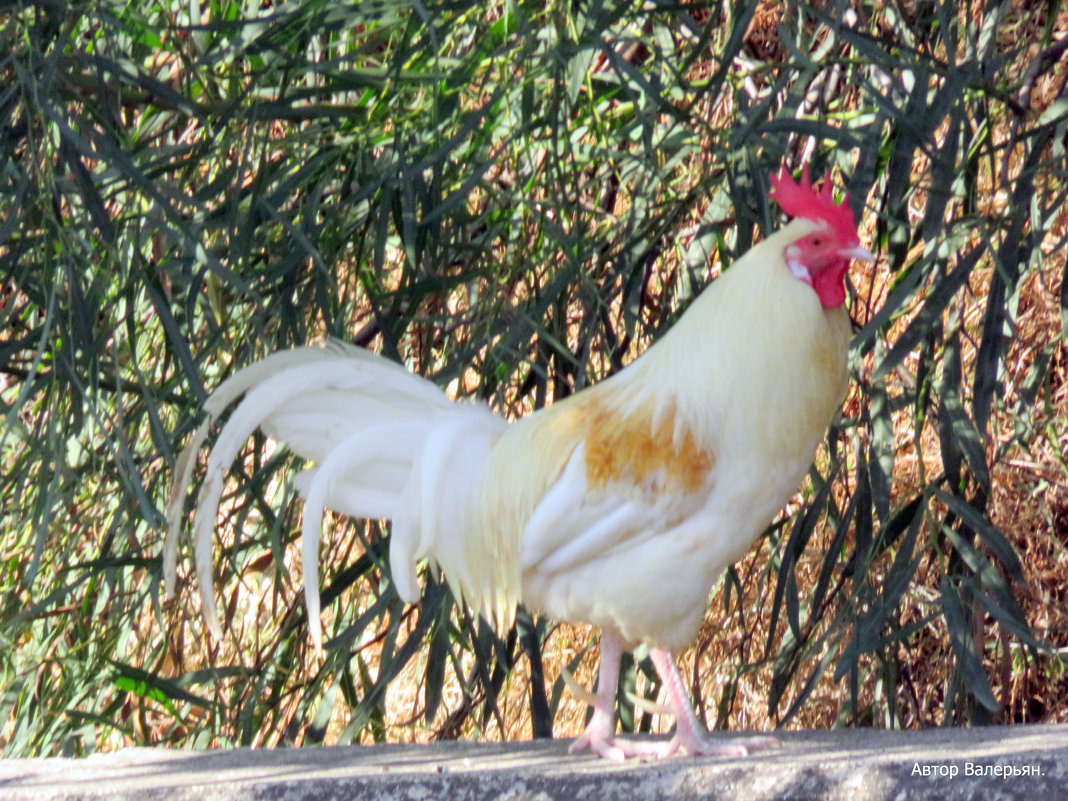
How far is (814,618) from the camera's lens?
2.90m

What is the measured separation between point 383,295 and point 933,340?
3.34 ft

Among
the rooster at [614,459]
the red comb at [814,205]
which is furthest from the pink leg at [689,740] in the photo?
the red comb at [814,205]

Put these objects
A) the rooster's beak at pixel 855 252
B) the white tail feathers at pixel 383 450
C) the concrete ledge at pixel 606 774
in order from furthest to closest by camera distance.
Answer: the white tail feathers at pixel 383 450 → the rooster's beak at pixel 855 252 → the concrete ledge at pixel 606 774

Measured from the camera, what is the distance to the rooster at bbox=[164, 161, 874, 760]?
2.20 metres

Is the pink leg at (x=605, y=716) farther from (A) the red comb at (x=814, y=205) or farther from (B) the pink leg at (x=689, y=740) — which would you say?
(A) the red comb at (x=814, y=205)

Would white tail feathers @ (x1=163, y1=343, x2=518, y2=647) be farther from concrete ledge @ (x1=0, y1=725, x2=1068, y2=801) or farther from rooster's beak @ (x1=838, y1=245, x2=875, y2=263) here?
rooster's beak @ (x1=838, y1=245, x2=875, y2=263)

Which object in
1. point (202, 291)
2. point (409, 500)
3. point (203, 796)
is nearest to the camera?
point (203, 796)

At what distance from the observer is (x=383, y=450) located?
2338 millimetres

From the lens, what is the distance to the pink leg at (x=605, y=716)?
87.7 inches

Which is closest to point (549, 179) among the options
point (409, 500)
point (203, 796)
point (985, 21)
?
point (409, 500)

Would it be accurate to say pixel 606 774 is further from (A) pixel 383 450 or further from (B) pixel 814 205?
(B) pixel 814 205

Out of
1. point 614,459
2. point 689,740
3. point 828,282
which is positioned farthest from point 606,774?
point 828,282

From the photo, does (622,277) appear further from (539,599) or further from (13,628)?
(13,628)

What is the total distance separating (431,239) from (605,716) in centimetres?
93
